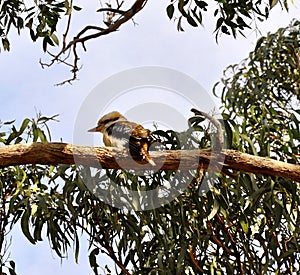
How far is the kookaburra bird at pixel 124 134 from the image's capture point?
5.81ft

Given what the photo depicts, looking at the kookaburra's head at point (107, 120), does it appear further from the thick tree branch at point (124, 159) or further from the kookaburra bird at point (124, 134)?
the thick tree branch at point (124, 159)

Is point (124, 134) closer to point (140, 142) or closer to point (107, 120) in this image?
point (140, 142)

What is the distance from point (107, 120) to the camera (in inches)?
83.0

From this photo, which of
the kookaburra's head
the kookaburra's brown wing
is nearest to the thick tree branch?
the kookaburra's brown wing

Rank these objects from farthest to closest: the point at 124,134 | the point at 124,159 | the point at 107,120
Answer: the point at 107,120
the point at 124,134
the point at 124,159

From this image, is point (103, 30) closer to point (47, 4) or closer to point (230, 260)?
point (47, 4)

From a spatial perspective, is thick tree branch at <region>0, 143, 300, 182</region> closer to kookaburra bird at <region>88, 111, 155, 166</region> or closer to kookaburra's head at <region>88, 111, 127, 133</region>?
kookaburra bird at <region>88, 111, 155, 166</region>

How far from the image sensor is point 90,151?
1.70 metres

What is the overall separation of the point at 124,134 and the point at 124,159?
168 mm

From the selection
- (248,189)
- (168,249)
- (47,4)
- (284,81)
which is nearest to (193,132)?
(248,189)

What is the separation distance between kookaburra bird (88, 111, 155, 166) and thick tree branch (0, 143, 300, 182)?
3cm

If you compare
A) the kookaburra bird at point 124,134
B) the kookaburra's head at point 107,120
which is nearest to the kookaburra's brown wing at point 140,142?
the kookaburra bird at point 124,134

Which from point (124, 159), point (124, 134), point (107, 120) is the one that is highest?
point (107, 120)

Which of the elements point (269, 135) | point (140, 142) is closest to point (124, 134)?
point (140, 142)
